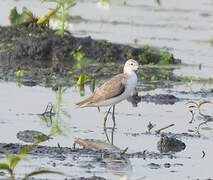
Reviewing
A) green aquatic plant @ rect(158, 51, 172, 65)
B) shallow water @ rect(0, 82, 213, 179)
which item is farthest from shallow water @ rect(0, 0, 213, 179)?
green aquatic plant @ rect(158, 51, 172, 65)

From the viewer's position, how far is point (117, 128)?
40.7ft

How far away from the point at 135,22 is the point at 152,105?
33.2 feet

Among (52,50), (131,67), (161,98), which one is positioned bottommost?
(161,98)

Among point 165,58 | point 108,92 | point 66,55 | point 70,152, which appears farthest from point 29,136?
point 165,58

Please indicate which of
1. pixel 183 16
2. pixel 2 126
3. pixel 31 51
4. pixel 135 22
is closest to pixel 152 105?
pixel 2 126

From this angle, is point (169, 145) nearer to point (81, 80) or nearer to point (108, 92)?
point (108, 92)

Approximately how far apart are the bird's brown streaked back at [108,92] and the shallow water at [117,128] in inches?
Result: 11.3

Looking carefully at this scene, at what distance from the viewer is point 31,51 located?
1775 cm

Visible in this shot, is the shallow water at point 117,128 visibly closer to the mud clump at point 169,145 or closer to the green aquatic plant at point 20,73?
the mud clump at point 169,145

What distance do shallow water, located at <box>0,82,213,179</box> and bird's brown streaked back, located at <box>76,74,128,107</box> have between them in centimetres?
29

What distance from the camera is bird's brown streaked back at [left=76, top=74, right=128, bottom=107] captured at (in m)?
12.8

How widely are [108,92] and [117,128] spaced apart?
0.74 meters

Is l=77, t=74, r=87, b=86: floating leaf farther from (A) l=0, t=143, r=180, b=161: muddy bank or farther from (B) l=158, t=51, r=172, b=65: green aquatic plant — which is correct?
A: (A) l=0, t=143, r=180, b=161: muddy bank

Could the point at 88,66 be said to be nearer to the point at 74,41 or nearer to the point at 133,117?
the point at 74,41
